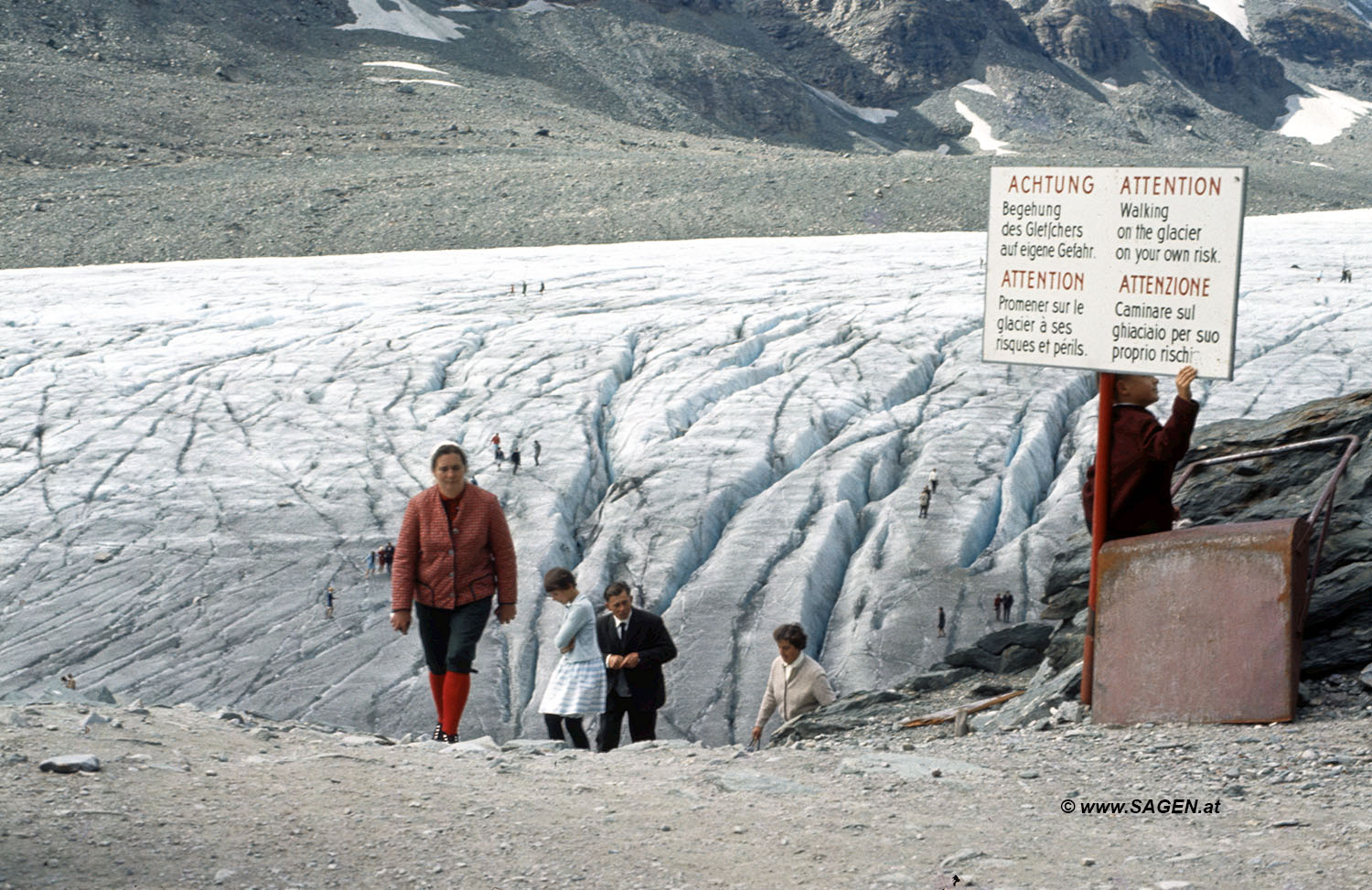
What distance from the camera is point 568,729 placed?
7.21m

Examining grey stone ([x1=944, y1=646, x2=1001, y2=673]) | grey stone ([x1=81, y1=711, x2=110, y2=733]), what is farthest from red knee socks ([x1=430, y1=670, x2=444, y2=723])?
grey stone ([x1=944, y1=646, x2=1001, y2=673])

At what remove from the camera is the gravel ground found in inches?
151

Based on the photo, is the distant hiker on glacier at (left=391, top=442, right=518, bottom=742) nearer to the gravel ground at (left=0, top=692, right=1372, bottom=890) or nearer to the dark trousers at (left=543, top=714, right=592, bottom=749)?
the dark trousers at (left=543, top=714, right=592, bottom=749)

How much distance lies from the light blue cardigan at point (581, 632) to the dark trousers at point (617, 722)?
0.45 meters

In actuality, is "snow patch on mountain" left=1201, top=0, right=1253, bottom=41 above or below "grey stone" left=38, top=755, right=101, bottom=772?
above

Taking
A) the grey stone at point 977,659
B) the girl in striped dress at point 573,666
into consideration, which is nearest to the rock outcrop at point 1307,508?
the grey stone at point 977,659

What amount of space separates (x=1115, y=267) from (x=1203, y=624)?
1684 millimetres

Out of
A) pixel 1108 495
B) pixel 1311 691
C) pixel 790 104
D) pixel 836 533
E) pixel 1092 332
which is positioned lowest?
pixel 836 533

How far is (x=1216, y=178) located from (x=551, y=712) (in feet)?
14.3

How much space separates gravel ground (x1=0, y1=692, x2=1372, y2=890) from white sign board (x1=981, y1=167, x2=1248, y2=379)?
1.79m

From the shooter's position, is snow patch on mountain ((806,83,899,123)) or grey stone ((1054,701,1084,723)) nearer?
grey stone ((1054,701,1084,723))

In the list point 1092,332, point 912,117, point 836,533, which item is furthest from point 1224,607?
point 912,117

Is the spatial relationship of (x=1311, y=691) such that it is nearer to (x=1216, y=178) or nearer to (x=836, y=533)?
(x=1216, y=178)

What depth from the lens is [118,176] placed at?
43406 millimetres
